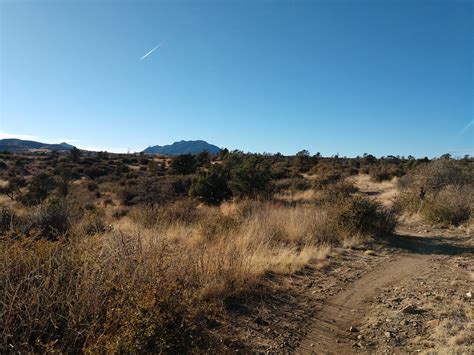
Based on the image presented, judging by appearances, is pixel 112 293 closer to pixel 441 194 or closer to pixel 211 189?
pixel 441 194

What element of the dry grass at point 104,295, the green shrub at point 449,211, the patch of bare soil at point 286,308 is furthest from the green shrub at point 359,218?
the dry grass at point 104,295

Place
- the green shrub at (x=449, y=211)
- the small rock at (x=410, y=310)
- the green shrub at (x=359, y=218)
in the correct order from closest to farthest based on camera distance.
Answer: the small rock at (x=410, y=310), the green shrub at (x=359, y=218), the green shrub at (x=449, y=211)

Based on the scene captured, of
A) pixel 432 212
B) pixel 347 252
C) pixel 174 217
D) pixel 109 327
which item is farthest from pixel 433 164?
pixel 109 327

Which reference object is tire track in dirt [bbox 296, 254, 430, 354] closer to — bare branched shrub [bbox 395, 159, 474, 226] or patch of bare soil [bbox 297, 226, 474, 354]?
patch of bare soil [bbox 297, 226, 474, 354]

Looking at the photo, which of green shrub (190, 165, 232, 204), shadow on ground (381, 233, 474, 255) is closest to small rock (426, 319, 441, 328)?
shadow on ground (381, 233, 474, 255)

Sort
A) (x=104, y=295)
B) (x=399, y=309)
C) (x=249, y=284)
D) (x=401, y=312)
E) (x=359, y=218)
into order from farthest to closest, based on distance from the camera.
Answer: (x=359, y=218)
(x=249, y=284)
(x=399, y=309)
(x=401, y=312)
(x=104, y=295)

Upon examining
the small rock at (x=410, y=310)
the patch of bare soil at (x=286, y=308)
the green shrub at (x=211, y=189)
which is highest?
the green shrub at (x=211, y=189)

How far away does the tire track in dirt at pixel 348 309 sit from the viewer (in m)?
4.29

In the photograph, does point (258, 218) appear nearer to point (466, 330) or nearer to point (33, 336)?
point (466, 330)

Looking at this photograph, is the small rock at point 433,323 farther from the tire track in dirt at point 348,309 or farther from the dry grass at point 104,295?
the dry grass at point 104,295

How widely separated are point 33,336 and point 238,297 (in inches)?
117

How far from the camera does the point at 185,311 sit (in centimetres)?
351

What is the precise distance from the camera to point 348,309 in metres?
5.35

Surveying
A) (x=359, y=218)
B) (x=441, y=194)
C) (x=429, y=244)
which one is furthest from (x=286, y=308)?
(x=441, y=194)
